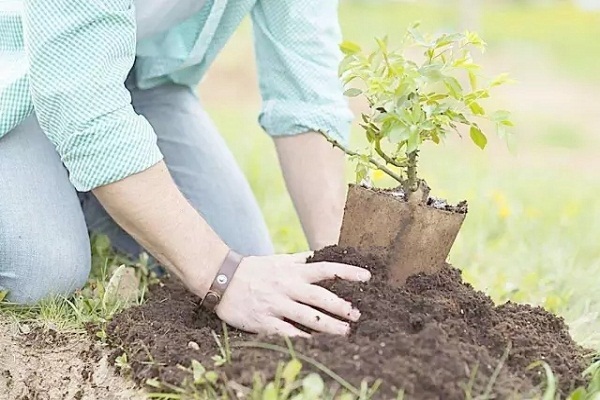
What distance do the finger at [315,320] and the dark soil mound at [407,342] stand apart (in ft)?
0.10

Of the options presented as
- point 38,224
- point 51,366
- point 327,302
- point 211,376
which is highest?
point 327,302

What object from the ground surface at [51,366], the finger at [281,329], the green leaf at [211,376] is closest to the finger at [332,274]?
the finger at [281,329]

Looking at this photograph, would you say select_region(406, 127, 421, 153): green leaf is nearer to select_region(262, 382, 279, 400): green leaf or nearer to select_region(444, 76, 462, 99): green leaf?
select_region(444, 76, 462, 99): green leaf

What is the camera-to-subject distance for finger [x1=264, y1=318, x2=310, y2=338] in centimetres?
194

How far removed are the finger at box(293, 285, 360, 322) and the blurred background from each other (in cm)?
54

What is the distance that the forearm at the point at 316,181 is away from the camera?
2.78 metres

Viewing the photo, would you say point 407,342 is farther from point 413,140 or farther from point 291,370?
point 413,140

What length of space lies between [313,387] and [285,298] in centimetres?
37

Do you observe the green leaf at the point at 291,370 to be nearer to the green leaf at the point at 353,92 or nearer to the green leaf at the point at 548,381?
the green leaf at the point at 548,381

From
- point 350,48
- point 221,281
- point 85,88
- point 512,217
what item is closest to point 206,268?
point 221,281

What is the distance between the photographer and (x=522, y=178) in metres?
5.11

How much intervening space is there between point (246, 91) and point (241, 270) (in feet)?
27.3

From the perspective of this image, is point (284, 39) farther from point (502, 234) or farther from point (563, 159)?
point (563, 159)

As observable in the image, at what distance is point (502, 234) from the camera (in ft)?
12.5
